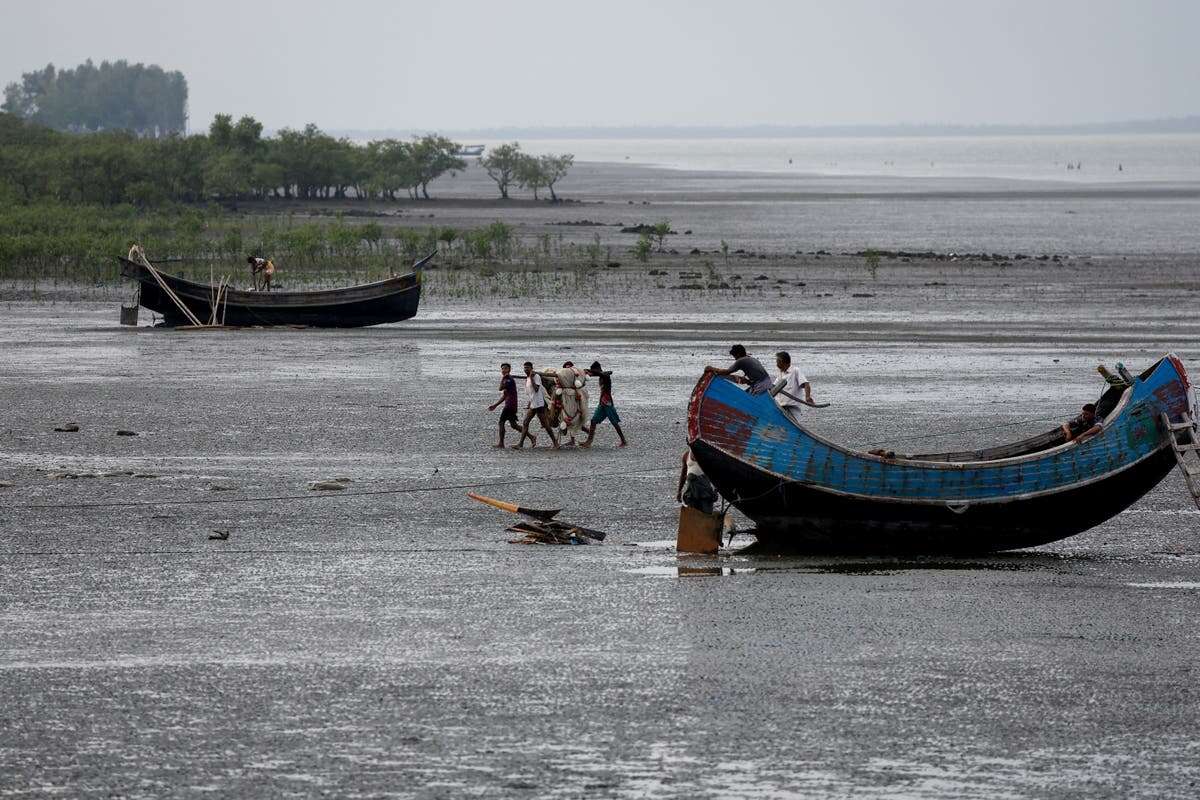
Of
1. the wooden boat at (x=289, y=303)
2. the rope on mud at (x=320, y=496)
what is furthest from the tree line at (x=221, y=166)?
the rope on mud at (x=320, y=496)

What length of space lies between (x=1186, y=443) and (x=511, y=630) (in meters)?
7.95

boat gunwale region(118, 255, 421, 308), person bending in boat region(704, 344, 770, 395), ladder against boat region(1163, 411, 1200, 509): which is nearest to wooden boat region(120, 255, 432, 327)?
boat gunwale region(118, 255, 421, 308)

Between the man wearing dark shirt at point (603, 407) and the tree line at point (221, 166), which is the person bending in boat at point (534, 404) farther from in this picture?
the tree line at point (221, 166)

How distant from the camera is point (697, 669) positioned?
1309cm

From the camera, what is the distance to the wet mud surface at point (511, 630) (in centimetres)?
1112

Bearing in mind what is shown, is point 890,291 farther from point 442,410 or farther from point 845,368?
point 442,410

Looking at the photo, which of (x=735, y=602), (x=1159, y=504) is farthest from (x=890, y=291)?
(x=735, y=602)

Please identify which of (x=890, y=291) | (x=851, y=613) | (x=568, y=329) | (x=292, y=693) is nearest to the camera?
(x=292, y=693)

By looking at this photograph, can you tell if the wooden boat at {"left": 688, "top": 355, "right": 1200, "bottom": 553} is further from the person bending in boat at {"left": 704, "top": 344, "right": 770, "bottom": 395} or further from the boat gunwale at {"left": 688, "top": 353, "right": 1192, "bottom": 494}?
the person bending in boat at {"left": 704, "top": 344, "right": 770, "bottom": 395}

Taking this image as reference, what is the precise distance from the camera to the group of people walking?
23.1 metres

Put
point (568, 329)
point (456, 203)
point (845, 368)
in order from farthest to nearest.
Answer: point (456, 203) < point (568, 329) < point (845, 368)

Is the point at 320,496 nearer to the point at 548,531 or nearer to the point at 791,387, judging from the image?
the point at 548,531

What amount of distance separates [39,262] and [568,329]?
23.5 meters

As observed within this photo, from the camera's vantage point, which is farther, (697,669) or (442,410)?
(442,410)
